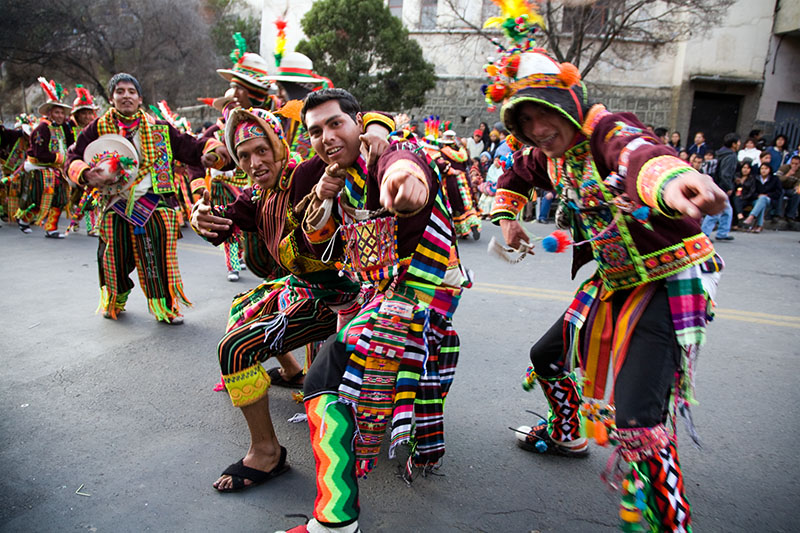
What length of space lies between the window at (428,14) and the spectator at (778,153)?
12.5 m

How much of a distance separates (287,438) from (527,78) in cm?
221

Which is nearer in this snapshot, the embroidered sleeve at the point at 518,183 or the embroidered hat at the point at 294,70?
the embroidered sleeve at the point at 518,183

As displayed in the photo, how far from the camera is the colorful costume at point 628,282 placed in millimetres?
1962

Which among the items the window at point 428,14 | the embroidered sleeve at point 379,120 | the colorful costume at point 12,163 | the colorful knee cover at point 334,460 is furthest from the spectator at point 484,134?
the colorful knee cover at point 334,460

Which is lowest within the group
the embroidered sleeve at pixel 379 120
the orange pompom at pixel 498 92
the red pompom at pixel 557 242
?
the red pompom at pixel 557 242

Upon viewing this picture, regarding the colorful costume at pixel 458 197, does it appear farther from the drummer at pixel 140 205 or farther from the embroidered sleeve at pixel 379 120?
the embroidered sleeve at pixel 379 120

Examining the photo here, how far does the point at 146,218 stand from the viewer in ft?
15.8

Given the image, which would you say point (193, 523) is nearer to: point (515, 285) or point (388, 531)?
point (388, 531)

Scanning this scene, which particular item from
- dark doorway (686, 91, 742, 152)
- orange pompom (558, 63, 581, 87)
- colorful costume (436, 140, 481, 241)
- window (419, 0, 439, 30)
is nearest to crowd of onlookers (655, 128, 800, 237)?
colorful costume (436, 140, 481, 241)

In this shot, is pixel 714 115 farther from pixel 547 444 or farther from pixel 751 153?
pixel 547 444

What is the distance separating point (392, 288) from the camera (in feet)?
7.61

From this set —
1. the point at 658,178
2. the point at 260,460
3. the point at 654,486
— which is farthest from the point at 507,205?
the point at 260,460

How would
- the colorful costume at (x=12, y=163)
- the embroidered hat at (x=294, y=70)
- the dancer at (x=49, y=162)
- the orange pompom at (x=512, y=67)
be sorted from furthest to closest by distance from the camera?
the colorful costume at (x=12, y=163) → the dancer at (x=49, y=162) → the embroidered hat at (x=294, y=70) → the orange pompom at (x=512, y=67)

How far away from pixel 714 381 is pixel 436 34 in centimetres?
1905
